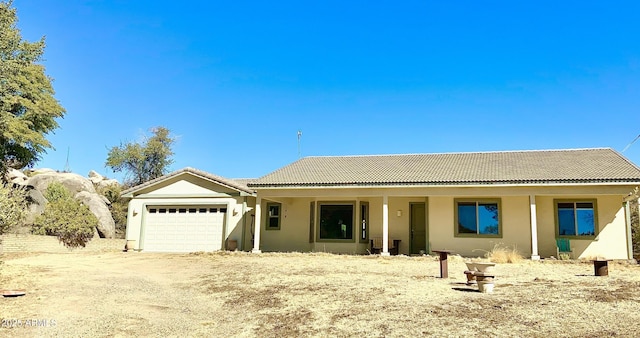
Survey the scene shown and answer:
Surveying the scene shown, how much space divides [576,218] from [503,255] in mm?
3837

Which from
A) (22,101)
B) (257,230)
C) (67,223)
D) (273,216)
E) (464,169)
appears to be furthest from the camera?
(22,101)

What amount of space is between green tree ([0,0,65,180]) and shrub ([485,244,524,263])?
2093cm

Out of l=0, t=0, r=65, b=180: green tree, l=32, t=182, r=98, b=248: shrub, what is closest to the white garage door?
l=32, t=182, r=98, b=248: shrub

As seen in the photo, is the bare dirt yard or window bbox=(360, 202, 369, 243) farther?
window bbox=(360, 202, 369, 243)

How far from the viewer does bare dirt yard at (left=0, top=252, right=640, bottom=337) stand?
637 cm

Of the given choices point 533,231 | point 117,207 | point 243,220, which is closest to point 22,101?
point 117,207

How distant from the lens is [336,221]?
19.3 metres

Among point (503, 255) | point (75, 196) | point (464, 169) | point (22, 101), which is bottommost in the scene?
point (503, 255)

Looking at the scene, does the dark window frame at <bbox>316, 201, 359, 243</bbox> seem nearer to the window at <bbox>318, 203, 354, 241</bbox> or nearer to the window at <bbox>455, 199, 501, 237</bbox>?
the window at <bbox>318, 203, 354, 241</bbox>

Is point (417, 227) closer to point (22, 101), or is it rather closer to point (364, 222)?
point (364, 222)

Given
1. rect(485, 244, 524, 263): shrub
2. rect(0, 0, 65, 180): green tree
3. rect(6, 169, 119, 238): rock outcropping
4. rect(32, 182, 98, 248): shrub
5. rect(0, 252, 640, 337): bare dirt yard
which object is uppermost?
rect(0, 0, 65, 180): green tree

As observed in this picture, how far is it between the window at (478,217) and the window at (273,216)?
25.6ft

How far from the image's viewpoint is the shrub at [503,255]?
1480cm

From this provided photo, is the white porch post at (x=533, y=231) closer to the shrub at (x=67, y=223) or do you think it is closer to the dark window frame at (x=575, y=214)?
the dark window frame at (x=575, y=214)
